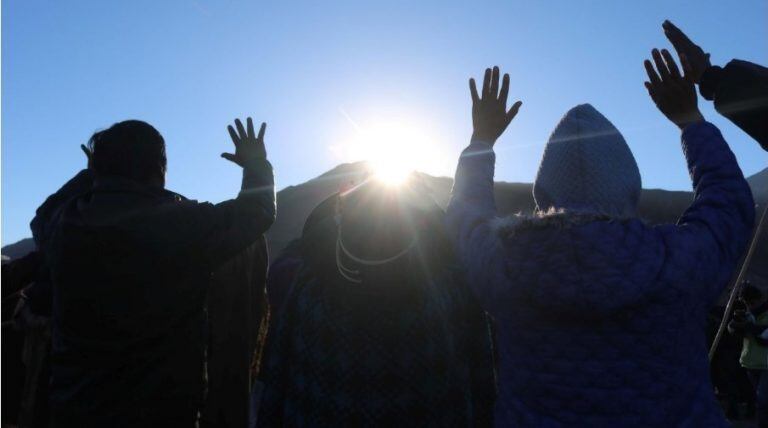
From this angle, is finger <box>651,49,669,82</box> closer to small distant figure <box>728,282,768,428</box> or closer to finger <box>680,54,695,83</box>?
finger <box>680,54,695,83</box>

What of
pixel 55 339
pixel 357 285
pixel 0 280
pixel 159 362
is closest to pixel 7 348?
pixel 0 280

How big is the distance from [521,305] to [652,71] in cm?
89

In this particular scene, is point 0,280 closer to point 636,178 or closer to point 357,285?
point 357,285

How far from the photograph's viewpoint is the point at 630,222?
1.50 m

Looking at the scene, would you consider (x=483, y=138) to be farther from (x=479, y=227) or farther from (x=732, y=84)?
(x=732, y=84)

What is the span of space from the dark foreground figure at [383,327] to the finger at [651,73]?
2.91ft

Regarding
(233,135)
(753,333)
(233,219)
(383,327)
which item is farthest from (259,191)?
(753,333)

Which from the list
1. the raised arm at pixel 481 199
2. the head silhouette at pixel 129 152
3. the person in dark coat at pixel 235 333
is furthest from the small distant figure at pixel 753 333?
the head silhouette at pixel 129 152

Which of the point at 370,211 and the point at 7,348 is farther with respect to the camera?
the point at 7,348

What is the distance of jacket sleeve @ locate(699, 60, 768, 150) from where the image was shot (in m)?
1.87

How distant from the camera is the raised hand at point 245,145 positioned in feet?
9.09

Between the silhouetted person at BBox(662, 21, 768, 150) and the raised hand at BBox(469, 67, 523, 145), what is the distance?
57cm

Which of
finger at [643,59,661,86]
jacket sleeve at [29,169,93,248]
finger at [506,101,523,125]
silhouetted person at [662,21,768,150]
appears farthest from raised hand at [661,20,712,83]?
jacket sleeve at [29,169,93,248]

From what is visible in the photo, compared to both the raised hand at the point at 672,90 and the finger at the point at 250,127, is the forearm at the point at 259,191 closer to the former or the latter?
the finger at the point at 250,127
